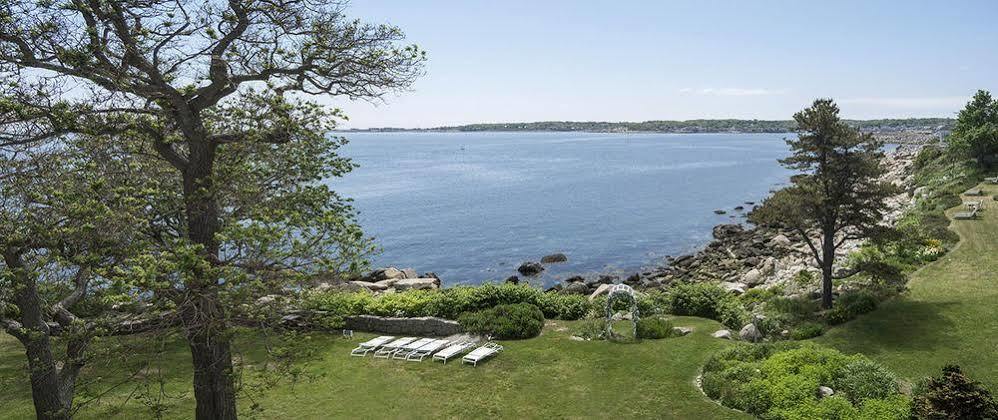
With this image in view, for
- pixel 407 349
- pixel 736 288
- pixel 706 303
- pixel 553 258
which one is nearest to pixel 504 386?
pixel 407 349

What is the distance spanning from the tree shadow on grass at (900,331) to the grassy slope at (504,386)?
4.45m

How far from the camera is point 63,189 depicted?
10102 mm

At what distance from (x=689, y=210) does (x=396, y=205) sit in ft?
112

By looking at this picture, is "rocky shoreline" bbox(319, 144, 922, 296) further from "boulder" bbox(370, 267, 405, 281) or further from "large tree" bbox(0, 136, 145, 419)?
"large tree" bbox(0, 136, 145, 419)

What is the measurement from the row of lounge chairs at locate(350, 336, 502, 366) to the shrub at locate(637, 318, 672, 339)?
16.5 ft

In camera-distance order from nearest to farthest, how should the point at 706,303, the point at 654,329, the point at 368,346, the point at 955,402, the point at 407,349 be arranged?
the point at 955,402
the point at 407,349
the point at 368,346
the point at 654,329
the point at 706,303

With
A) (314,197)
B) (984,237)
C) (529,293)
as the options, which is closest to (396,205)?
(529,293)

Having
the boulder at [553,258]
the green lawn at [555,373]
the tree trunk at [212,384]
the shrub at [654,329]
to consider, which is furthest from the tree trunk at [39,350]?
the boulder at [553,258]

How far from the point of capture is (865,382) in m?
14.5

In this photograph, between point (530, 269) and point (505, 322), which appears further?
point (530, 269)

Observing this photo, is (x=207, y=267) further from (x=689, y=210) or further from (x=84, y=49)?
(x=689, y=210)

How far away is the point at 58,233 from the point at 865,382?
665 inches

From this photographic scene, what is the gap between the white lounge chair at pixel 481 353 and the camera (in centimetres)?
1870

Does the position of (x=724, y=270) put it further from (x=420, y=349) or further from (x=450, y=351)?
(x=420, y=349)
